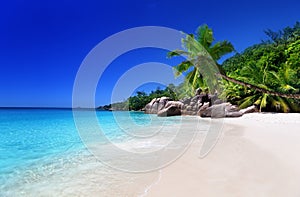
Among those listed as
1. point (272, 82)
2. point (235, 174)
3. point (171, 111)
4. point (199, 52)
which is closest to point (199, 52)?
point (199, 52)

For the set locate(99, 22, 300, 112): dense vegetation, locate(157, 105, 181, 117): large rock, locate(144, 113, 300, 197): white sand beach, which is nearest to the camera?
locate(144, 113, 300, 197): white sand beach

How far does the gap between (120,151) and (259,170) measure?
325 cm

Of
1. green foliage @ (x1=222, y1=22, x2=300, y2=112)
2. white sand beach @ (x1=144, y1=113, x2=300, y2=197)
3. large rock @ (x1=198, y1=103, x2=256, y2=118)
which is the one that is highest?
green foliage @ (x1=222, y1=22, x2=300, y2=112)

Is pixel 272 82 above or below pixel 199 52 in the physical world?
below

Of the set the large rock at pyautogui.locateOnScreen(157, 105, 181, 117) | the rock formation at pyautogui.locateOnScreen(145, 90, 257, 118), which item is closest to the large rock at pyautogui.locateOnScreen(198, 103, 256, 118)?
the rock formation at pyautogui.locateOnScreen(145, 90, 257, 118)

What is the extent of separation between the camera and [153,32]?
6602mm

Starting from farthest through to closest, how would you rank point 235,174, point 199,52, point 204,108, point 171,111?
1. point 171,111
2. point 204,108
3. point 199,52
4. point 235,174

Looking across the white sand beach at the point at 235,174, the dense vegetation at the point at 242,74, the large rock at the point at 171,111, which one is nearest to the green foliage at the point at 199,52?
the dense vegetation at the point at 242,74

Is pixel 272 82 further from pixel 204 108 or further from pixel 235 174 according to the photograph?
pixel 235 174

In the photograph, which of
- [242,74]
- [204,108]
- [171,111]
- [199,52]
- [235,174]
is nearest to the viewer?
[235,174]

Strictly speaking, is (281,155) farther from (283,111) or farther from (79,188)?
(283,111)

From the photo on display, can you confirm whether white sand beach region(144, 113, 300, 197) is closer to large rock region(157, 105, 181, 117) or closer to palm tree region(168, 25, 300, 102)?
palm tree region(168, 25, 300, 102)

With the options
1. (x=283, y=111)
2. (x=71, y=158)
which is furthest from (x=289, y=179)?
(x=283, y=111)

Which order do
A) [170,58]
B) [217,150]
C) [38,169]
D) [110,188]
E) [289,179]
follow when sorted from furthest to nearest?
[170,58] → [217,150] → [38,169] → [110,188] → [289,179]
